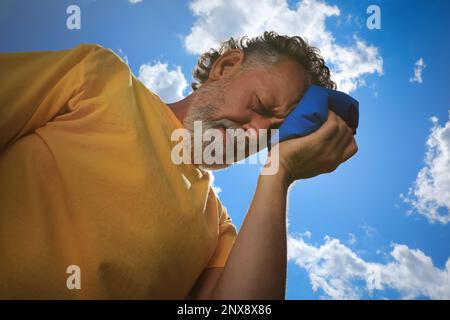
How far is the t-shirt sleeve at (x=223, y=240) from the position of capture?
1.16 meters

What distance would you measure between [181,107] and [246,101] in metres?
0.31

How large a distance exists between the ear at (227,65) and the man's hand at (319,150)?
24.9 inches

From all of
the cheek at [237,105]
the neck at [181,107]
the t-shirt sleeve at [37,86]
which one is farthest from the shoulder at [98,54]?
the cheek at [237,105]

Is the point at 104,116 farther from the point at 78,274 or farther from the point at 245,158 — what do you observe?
the point at 245,158

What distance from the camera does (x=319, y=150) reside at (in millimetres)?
1167

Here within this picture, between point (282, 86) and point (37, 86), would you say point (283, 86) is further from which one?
point (37, 86)

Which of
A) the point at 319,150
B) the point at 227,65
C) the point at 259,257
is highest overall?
the point at 227,65

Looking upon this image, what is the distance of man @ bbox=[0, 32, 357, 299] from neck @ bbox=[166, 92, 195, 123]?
0.22 m

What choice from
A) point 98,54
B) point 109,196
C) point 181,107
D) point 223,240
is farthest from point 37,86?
point 223,240

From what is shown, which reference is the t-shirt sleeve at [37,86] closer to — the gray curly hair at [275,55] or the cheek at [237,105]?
the cheek at [237,105]

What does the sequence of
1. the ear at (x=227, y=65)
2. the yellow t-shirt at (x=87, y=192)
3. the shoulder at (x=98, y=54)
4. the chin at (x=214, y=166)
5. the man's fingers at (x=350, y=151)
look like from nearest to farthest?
the yellow t-shirt at (x=87, y=192) < the shoulder at (x=98, y=54) < the man's fingers at (x=350, y=151) < the chin at (x=214, y=166) < the ear at (x=227, y=65)

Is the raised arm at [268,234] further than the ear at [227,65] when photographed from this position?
No

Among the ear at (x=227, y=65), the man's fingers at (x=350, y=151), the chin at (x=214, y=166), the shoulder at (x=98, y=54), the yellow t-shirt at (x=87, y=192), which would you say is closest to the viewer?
the yellow t-shirt at (x=87, y=192)

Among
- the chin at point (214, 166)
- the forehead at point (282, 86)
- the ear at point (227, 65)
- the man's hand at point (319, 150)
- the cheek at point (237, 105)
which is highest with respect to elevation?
the ear at point (227, 65)
